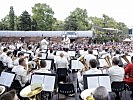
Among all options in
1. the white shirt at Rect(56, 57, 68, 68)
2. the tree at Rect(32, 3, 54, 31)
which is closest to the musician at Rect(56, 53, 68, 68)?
the white shirt at Rect(56, 57, 68, 68)

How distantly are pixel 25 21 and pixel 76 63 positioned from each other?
50.6 meters

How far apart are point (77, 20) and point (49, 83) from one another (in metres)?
63.8

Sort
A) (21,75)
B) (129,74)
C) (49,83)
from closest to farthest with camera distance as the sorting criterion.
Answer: (49,83)
(21,75)
(129,74)

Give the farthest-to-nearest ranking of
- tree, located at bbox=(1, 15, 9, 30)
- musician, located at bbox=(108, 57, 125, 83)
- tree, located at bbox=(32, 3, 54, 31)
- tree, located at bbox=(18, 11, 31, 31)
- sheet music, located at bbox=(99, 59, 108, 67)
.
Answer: tree, located at bbox=(1, 15, 9, 30) < tree, located at bbox=(32, 3, 54, 31) < tree, located at bbox=(18, 11, 31, 31) < sheet music, located at bbox=(99, 59, 108, 67) < musician, located at bbox=(108, 57, 125, 83)

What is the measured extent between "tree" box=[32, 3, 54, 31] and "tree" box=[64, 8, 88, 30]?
4.10 metres

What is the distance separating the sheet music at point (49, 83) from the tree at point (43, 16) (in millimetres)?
58395

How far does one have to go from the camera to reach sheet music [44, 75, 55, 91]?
797 cm

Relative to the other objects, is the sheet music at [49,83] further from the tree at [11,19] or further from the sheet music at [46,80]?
the tree at [11,19]

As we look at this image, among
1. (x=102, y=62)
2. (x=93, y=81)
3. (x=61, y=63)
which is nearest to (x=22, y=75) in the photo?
(x=93, y=81)

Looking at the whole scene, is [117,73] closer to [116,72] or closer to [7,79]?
[116,72]

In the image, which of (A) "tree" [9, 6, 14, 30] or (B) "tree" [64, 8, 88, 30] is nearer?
(B) "tree" [64, 8, 88, 30]

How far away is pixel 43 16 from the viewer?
69.1 metres

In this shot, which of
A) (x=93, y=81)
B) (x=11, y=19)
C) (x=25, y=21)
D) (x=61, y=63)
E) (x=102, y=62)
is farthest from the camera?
(x=11, y=19)

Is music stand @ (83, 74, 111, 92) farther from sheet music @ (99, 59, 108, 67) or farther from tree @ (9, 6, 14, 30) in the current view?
tree @ (9, 6, 14, 30)
